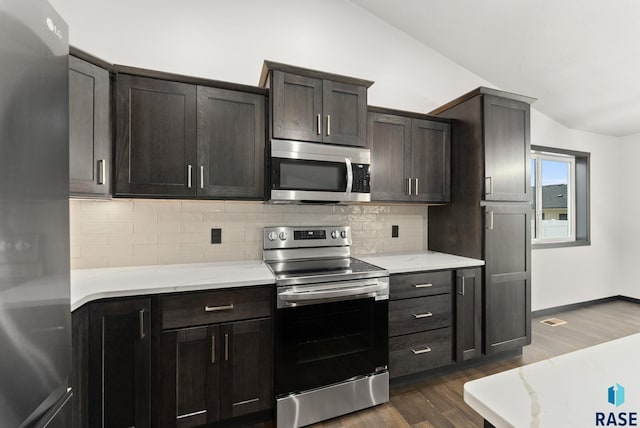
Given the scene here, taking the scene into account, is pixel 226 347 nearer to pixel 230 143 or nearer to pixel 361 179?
pixel 230 143

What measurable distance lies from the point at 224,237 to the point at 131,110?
106 centimetres

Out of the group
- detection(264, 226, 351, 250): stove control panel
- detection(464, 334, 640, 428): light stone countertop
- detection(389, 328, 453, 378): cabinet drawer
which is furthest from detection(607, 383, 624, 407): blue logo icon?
detection(264, 226, 351, 250): stove control panel

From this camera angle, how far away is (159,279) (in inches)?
67.4

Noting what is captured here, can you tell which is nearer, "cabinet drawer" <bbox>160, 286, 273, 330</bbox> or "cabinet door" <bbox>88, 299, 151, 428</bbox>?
"cabinet door" <bbox>88, 299, 151, 428</bbox>

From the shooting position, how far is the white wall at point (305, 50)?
208cm

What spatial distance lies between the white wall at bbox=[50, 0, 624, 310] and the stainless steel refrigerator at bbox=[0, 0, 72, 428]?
150 centimetres

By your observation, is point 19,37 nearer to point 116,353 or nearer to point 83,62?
point 83,62

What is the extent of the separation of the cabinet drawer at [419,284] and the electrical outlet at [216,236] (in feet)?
4.47

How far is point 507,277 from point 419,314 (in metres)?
0.98

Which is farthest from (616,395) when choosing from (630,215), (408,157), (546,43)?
(630,215)

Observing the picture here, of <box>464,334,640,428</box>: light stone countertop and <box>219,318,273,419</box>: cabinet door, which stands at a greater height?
<box>464,334,640,428</box>: light stone countertop

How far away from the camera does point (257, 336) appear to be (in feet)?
5.73

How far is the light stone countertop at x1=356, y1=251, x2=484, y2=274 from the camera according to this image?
2.17 meters

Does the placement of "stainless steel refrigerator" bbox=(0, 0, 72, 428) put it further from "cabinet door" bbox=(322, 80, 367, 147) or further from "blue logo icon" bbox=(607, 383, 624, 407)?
"cabinet door" bbox=(322, 80, 367, 147)
